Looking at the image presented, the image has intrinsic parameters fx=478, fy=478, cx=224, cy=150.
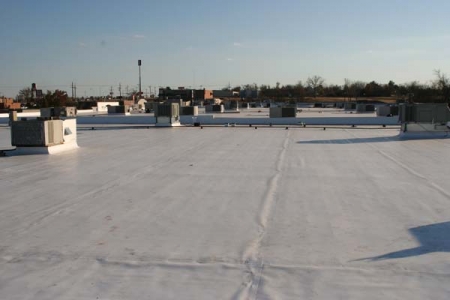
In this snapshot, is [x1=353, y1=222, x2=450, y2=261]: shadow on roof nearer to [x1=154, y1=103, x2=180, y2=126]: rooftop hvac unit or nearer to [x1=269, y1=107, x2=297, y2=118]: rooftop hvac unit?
[x1=154, y1=103, x2=180, y2=126]: rooftop hvac unit

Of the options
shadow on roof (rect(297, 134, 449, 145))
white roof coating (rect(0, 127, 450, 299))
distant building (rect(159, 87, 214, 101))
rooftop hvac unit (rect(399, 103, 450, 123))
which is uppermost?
distant building (rect(159, 87, 214, 101))

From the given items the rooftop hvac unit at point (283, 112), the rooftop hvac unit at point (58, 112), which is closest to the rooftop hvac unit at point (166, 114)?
the rooftop hvac unit at point (283, 112)

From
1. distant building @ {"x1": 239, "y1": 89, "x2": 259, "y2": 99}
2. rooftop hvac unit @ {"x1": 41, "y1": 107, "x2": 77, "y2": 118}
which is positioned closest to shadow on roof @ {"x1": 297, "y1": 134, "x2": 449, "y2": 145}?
rooftop hvac unit @ {"x1": 41, "y1": 107, "x2": 77, "y2": 118}

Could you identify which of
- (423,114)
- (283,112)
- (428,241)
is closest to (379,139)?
(423,114)

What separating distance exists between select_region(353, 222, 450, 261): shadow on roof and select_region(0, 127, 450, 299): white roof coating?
25 mm

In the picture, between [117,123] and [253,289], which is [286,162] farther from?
[117,123]

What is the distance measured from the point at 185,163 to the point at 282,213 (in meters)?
6.29

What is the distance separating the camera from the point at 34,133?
16.1 metres

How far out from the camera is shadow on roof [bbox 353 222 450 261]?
558cm

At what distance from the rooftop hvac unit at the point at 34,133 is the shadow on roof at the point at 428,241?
12.8m

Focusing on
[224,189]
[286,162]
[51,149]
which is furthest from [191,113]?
[224,189]

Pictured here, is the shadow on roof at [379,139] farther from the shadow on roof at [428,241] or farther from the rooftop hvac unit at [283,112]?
the rooftop hvac unit at [283,112]

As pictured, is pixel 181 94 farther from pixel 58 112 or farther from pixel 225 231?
pixel 225 231

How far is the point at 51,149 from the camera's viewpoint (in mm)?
16094
